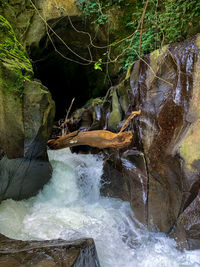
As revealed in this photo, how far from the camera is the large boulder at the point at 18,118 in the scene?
3531 mm

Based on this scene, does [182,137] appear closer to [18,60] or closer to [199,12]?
[199,12]

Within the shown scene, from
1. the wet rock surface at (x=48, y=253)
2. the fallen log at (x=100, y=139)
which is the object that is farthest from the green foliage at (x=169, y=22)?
the wet rock surface at (x=48, y=253)

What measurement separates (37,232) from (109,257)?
147cm

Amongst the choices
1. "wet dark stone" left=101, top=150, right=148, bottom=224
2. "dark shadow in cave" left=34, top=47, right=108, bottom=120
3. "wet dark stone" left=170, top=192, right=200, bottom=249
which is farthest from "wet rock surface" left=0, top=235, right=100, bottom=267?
"dark shadow in cave" left=34, top=47, right=108, bottom=120

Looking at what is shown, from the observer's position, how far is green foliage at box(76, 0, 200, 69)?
153 inches

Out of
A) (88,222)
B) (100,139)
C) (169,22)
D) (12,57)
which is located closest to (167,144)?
(100,139)

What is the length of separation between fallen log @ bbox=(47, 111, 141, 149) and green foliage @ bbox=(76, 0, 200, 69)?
1.57 meters

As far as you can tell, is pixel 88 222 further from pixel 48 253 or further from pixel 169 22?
pixel 169 22

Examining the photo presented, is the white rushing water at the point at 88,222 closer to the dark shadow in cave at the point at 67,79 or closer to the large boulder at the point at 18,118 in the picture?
the large boulder at the point at 18,118

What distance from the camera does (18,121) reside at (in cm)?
372

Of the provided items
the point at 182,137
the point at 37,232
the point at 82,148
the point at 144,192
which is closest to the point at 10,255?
the point at 37,232

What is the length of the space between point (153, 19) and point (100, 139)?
11.8ft

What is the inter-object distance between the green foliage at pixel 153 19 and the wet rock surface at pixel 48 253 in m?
2.83

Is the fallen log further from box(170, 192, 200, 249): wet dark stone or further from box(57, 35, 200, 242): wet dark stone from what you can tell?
box(170, 192, 200, 249): wet dark stone
